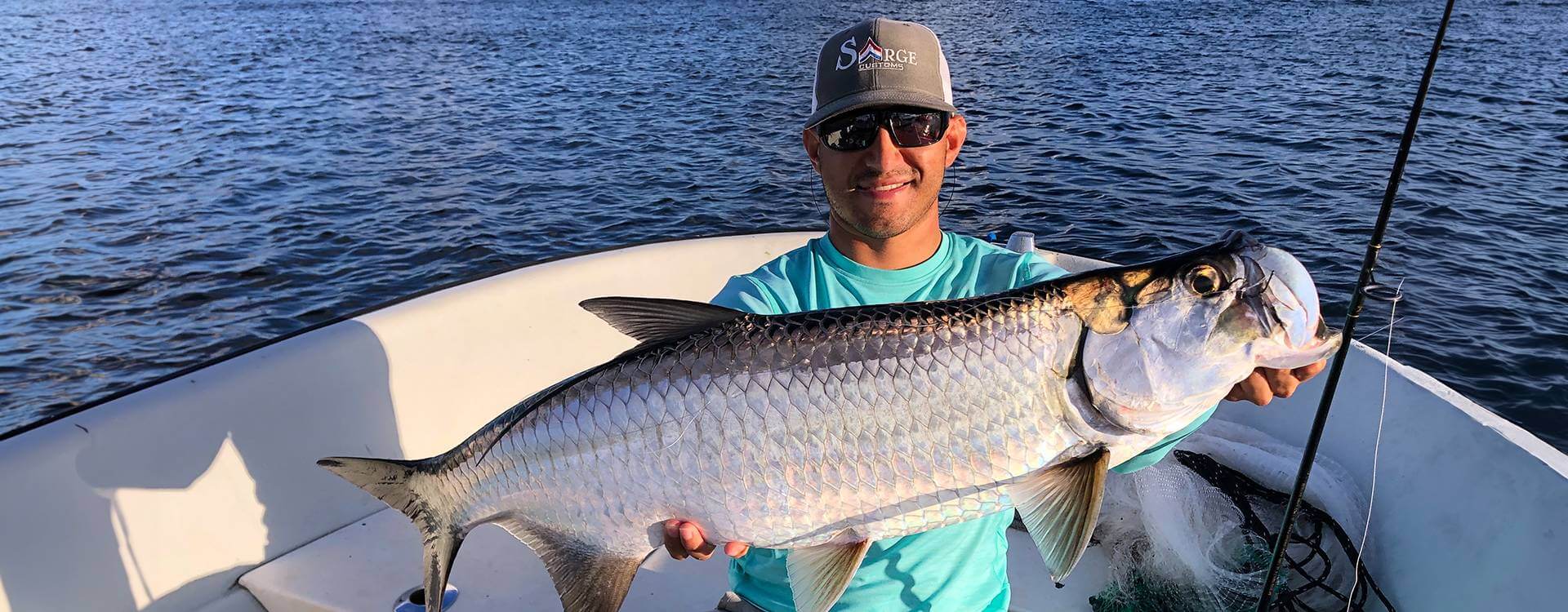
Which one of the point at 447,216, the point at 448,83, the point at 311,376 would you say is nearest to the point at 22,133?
the point at 448,83

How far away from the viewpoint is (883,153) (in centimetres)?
268

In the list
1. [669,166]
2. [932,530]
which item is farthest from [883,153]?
[669,166]

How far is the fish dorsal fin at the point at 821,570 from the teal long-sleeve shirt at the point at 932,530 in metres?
0.19

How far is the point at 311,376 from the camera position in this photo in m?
4.32

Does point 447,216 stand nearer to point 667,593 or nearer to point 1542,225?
point 667,593

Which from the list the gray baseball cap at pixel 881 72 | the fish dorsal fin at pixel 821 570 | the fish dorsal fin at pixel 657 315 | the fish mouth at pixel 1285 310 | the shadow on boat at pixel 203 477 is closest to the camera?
the fish mouth at pixel 1285 310

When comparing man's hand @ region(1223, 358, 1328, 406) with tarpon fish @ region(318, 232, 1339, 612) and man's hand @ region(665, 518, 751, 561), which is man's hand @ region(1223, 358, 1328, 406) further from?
man's hand @ region(665, 518, 751, 561)

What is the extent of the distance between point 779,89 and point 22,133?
13524 mm

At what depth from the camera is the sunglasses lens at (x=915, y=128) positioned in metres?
2.69

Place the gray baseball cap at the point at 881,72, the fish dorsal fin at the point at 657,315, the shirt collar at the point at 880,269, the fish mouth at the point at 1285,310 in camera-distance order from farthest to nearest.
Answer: the shirt collar at the point at 880,269 < the gray baseball cap at the point at 881,72 < the fish dorsal fin at the point at 657,315 < the fish mouth at the point at 1285,310

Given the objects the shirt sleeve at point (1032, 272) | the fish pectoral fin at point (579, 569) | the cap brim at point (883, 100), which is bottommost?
the fish pectoral fin at point (579, 569)

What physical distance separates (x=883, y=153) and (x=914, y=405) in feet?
2.71

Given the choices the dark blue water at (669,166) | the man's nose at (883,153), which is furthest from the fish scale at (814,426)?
the dark blue water at (669,166)

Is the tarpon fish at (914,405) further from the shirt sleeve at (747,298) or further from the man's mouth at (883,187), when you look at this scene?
the man's mouth at (883,187)
